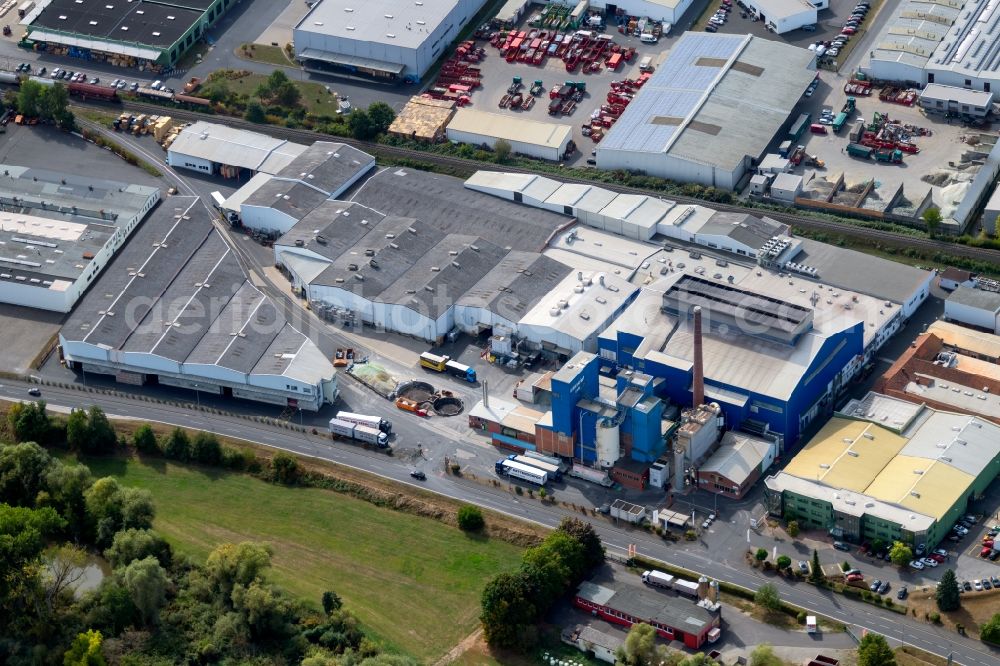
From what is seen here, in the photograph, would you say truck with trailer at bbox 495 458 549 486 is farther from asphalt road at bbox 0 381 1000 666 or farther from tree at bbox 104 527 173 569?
tree at bbox 104 527 173 569

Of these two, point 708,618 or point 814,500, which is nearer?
point 708,618

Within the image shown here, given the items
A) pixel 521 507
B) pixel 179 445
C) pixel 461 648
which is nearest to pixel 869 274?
pixel 521 507

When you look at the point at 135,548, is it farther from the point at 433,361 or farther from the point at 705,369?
the point at 705,369

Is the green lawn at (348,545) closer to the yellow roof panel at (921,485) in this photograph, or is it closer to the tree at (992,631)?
the yellow roof panel at (921,485)

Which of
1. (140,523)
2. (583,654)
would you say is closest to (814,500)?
(583,654)

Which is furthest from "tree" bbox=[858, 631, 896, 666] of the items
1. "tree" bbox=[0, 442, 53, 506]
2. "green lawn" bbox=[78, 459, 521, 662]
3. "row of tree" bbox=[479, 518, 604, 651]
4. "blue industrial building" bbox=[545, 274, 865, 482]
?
"tree" bbox=[0, 442, 53, 506]

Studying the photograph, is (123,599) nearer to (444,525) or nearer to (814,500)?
(444,525)

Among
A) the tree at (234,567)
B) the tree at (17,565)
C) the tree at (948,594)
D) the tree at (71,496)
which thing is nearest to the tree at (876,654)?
the tree at (948,594)
